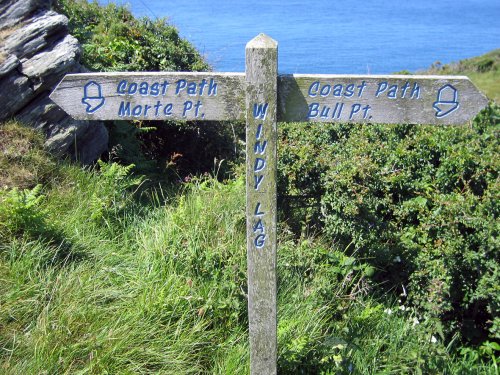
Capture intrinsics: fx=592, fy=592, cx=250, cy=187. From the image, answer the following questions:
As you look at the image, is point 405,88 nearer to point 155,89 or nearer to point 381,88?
point 381,88

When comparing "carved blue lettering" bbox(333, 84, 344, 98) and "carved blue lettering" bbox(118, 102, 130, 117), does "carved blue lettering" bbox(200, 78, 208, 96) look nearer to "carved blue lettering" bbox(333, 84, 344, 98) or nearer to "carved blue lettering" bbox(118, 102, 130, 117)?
"carved blue lettering" bbox(118, 102, 130, 117)

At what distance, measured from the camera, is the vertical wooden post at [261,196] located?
9.14 ft

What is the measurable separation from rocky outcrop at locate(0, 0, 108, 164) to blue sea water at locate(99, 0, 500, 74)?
2659 millimetres

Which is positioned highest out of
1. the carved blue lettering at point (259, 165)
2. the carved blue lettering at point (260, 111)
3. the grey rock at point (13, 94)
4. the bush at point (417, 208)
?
the carved blue lettering at point (260, 111)

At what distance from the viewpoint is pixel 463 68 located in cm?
2288

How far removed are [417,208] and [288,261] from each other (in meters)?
1.11

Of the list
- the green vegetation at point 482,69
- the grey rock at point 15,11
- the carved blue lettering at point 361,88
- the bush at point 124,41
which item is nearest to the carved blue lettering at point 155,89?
the carved blue lettering at point 361,88

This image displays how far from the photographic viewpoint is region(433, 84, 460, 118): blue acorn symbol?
2.87 m

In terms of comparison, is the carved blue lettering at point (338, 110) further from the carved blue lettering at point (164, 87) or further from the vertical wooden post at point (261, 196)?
the carved blue lettering at point (164, 87)

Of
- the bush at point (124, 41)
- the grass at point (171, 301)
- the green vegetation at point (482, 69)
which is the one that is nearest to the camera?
the grass at point (171, 301)

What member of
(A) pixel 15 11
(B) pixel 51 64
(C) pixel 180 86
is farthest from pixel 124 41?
(C) pixel 180 86

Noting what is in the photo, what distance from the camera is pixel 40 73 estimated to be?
5473mm

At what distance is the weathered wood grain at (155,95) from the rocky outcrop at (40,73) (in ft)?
7.76

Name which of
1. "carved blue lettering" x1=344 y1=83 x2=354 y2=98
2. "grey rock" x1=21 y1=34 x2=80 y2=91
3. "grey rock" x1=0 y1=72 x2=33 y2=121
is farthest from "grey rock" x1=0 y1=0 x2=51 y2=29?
"carved blue lettering" x1=344 y1=83 x2=354 y2=98
